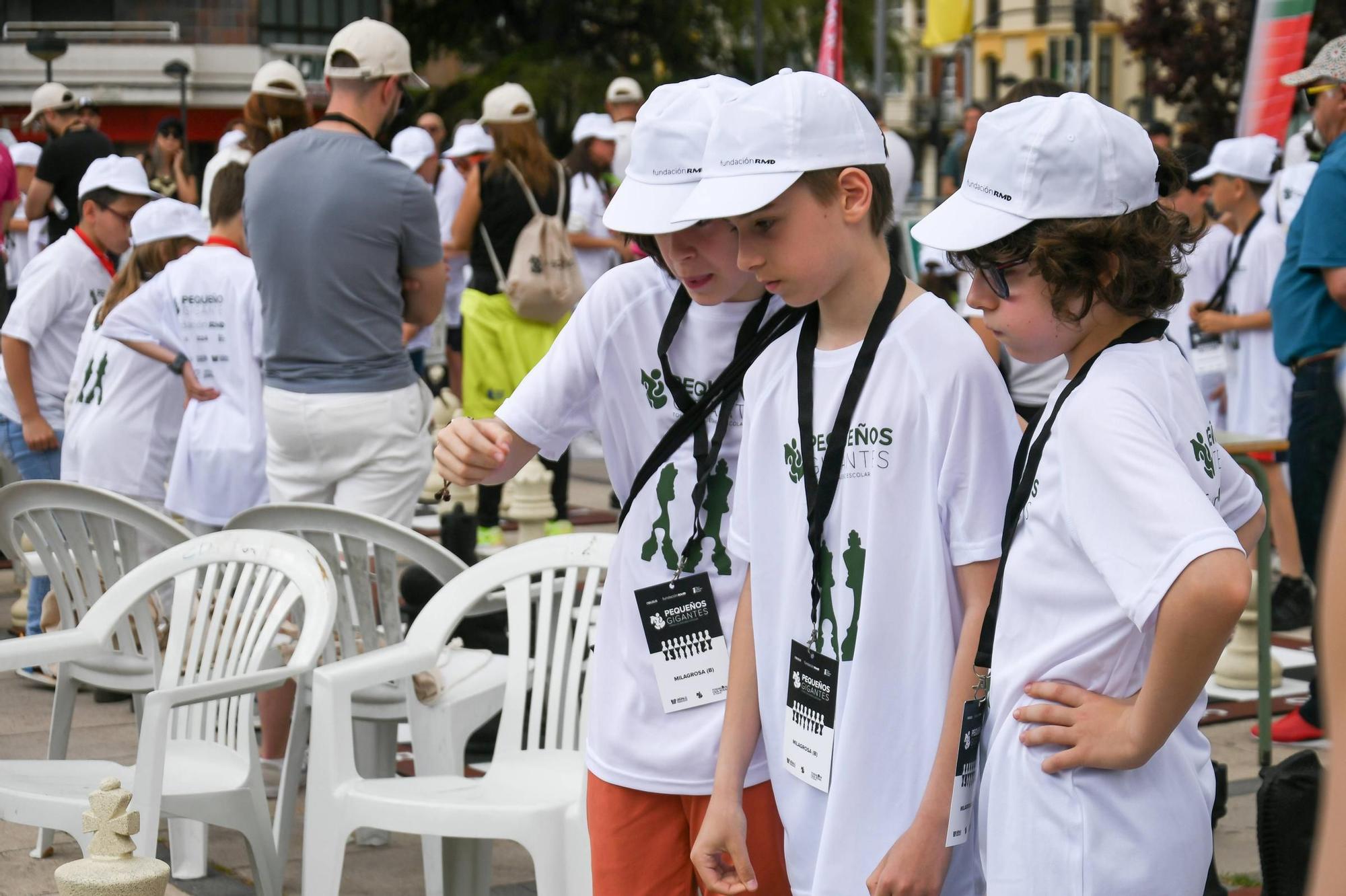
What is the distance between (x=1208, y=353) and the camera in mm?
8281

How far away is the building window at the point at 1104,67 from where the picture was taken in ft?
185

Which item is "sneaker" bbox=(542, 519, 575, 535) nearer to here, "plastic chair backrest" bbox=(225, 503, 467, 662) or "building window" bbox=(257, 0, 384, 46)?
"plastic chair backrest" bbox=(225, 503, 467, 662)

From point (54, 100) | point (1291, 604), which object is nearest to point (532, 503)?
point (1291, 604)

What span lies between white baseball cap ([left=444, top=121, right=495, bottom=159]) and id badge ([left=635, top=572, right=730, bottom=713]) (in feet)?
32.9

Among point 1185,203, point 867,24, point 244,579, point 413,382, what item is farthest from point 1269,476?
point 867,24

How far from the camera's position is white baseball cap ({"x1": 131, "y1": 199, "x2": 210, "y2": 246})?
6.02 metres

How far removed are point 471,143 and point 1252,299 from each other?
6.43 meters

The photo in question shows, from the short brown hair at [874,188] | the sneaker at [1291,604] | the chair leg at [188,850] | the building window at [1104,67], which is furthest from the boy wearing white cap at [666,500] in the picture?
the building window at [1104,67]

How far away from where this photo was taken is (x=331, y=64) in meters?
5.05

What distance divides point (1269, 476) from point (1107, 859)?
6.25 meters

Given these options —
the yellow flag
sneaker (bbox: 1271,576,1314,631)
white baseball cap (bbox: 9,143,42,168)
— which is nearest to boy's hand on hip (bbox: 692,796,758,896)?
sneaker (bbox: 1271,576,1314,631)

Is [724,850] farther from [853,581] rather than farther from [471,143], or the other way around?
[471,143]

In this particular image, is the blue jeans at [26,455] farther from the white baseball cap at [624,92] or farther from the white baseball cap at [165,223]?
the white baseball cap at [624,92]

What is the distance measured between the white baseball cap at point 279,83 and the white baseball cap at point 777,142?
392cm
